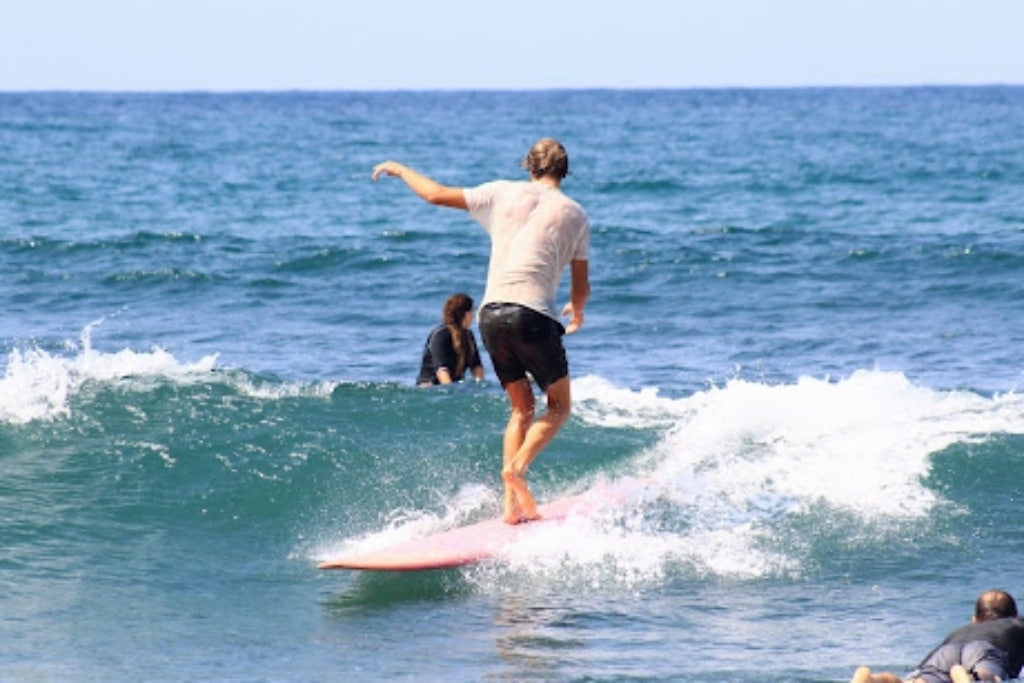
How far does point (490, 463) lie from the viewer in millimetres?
10719

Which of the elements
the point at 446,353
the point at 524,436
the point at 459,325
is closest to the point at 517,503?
the point at 524,436

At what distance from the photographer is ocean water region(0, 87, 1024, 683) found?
764 cm

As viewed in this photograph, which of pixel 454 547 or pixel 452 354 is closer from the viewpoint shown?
pixel 454 547

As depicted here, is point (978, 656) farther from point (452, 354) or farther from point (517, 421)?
point (452, 354)

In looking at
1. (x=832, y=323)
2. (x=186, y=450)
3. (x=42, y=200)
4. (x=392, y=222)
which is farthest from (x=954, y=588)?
(x=42, y=200)

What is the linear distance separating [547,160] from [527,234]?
1.30ft

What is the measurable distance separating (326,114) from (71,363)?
91764 millimetres

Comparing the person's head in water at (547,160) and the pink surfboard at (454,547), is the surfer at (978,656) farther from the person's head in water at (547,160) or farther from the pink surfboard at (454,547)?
the person's head in water at (547,160)

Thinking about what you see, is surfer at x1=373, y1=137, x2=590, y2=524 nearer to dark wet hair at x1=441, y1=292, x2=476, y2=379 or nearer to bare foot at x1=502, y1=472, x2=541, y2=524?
bare foot at x1=502, y1=472, x2=541, y2=524

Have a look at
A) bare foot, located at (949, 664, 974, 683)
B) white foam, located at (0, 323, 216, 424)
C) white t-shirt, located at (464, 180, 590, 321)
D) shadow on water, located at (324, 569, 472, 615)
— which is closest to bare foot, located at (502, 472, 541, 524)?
A: shadow on water, located at (324, 569, 472, 615)

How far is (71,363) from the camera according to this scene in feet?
40.9

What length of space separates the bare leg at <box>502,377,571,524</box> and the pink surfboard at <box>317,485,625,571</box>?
0.11 meters

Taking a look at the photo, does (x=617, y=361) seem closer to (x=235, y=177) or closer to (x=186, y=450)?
(x=186, y=450)

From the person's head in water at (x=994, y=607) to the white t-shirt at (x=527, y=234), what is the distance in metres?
2.47
